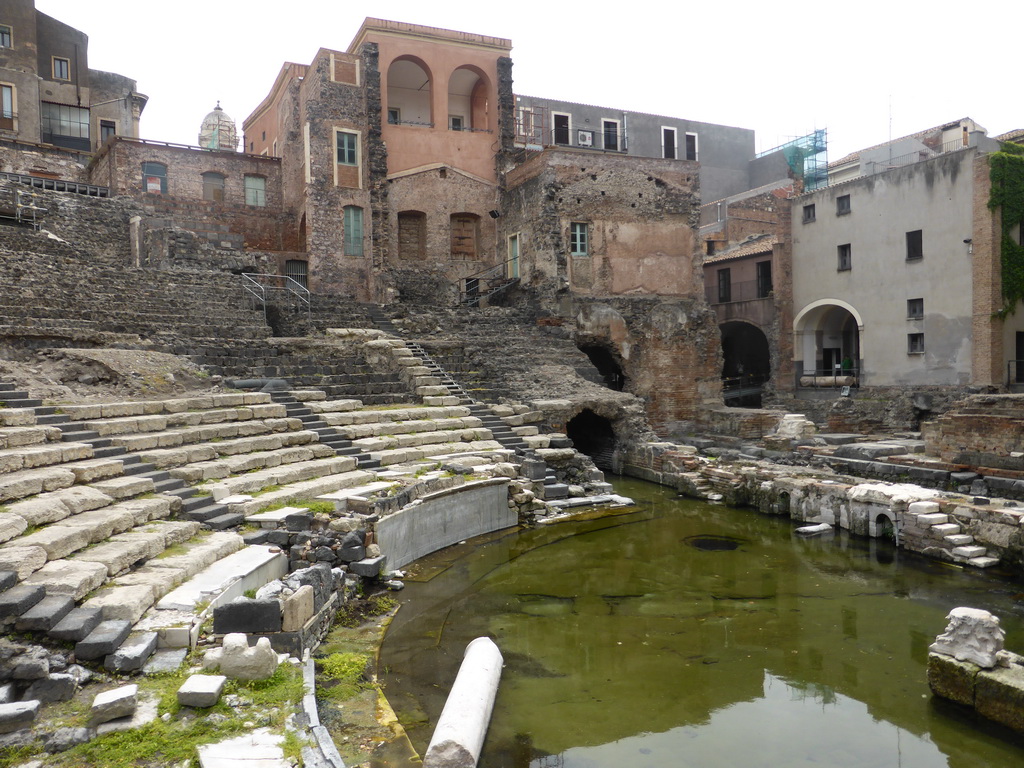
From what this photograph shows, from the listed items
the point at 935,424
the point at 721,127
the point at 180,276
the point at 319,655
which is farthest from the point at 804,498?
the point at 721,127

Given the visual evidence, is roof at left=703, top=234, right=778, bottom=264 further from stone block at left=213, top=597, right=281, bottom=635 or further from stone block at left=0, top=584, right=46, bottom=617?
stone block at left=0, top=584, right=46, bottom=617

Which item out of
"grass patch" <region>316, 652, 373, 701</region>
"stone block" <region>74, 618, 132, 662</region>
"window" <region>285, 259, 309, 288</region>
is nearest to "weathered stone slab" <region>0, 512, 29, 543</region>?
"stone block" <region>74, 618, 132, 662</region>

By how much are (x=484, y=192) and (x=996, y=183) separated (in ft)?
49.8

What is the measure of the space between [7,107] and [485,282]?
1987 centimetres

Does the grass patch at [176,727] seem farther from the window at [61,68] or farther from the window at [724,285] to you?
the window at [61,68]

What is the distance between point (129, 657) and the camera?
5.07 metres

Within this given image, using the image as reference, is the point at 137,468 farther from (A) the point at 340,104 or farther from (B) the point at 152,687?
(A) the point at 340,104

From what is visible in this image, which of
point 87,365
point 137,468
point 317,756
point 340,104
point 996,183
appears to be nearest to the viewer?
point 317,756

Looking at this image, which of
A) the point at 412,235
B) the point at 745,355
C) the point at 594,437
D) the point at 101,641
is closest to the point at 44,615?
the point at 101,641

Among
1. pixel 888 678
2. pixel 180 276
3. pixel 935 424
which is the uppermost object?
pixel 180 276

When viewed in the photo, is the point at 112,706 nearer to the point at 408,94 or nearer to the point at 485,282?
the point at 485,282

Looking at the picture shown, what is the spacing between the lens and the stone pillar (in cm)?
474

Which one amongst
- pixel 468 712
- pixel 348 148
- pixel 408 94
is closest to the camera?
pixel 468 712

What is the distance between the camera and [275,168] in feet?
84.6
